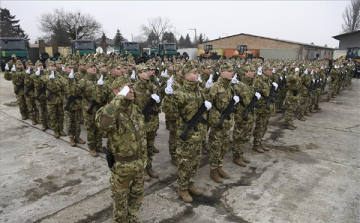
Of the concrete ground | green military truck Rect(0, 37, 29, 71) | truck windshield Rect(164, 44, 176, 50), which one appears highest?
truck windshield Rect(164, 44, 176, 50)

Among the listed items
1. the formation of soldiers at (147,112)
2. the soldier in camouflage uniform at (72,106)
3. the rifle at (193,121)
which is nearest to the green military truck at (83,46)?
the formation of soldiers at (147,112)

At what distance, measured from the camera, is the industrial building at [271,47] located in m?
37.1

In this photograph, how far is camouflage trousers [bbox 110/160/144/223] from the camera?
9.59ft

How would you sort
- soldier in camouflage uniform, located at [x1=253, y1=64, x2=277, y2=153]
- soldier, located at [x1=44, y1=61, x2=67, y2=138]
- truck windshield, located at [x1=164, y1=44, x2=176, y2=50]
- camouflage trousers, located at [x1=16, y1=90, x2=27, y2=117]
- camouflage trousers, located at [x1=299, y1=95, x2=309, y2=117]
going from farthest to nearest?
truck windshield, located at [x1=164, y1=44, x2=176, y2=50] → camouflage trousers, located at [x1=299, y1=95, x2=309, y2=117] → camouflage trousers, located at [x1=16, y1=90, x2=27, y2=117] → soldier, located at [x1=44, y1=61, x2=67, y2=138] → soldier in camouflage uniform, located at [x1=253, y1=64, x2=277, y2=153]

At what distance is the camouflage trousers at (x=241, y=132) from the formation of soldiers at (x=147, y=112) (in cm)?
2

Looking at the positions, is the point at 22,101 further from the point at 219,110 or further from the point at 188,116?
the point at 219,110

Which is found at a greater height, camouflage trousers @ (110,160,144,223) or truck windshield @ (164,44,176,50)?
truck windshield @ (164,44,176,50)

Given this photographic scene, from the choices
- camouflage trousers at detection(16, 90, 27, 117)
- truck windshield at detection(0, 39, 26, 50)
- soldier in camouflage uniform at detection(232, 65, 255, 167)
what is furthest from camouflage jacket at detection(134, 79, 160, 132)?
truck windshield at detection(0, 39, 26, 50)

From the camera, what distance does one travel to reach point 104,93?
5.37m

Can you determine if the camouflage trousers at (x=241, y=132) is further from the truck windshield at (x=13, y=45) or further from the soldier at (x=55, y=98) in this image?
the truck windshield at (x=13, y=45)

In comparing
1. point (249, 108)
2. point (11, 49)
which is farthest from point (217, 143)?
point (11, 49)

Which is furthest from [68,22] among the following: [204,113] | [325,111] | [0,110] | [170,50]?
[204,113]

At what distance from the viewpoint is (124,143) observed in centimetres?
288

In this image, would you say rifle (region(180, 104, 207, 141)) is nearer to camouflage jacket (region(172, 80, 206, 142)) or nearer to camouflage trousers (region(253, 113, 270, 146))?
camouflage jacket (region(172, 80, 206, 142))
